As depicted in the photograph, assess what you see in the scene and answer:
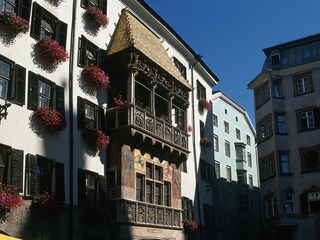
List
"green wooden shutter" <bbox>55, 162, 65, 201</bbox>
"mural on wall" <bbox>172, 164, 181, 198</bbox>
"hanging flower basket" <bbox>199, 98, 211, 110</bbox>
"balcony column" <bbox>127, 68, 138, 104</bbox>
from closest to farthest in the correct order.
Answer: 1. "green wooden shutter" <bbox>55, 162, 65, 201</bbox>
2. "balcony column" <bbox>127, 68, 138, 104</bbox>
3. "mural on wall" <bbox>172, 164, 181, 198</bbox>
4. "hanging flower basket" <bbox>199, 98, 211, 110</bbox>

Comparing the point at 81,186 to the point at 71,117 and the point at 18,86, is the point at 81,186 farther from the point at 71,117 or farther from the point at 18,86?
the point at 18,86

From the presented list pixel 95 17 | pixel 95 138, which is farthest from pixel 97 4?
pixel 95 138

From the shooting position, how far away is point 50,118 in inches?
792

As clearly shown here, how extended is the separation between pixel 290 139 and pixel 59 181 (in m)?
23.5

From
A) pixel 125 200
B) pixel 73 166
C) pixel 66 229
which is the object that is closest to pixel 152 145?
pixel 125 200

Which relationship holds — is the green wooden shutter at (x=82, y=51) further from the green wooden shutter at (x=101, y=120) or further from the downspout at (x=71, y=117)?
the green wooden shutter at (x=101, y=120)

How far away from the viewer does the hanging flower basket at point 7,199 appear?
1689 cm

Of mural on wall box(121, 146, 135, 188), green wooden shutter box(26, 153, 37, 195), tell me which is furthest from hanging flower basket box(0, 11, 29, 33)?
mural on wall box(121, 146, 135, 188)

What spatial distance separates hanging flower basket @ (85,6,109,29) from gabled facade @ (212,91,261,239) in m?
23.6

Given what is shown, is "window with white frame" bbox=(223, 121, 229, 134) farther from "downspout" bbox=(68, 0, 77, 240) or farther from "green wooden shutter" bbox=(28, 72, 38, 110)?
"green wooden shutter" bbox=(28, 72, 38, 110)

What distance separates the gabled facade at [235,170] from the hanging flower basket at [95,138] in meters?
22.9

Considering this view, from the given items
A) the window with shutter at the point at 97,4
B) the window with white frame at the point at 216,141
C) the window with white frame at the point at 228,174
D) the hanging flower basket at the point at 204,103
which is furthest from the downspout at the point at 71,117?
the window with white frame at the point at 228,174

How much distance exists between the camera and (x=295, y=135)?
38.8 meters

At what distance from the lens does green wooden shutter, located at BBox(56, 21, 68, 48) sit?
2241 cm
